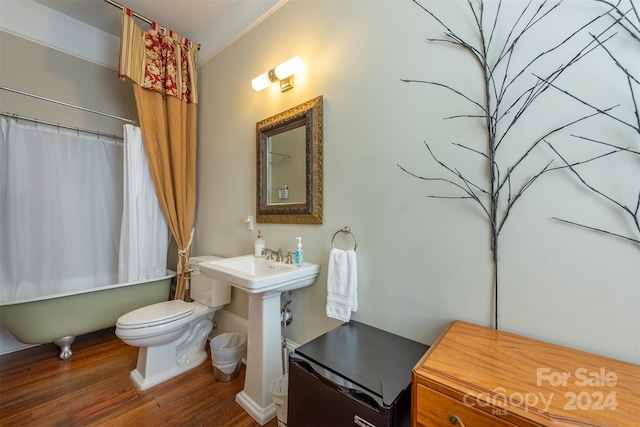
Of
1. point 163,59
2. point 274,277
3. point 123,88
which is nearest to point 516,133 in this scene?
point 274,277

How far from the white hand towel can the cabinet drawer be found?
60 cm

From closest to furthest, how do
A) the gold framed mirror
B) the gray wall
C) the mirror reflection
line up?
the gray wall < the gold framed mirror < the mirror reflection

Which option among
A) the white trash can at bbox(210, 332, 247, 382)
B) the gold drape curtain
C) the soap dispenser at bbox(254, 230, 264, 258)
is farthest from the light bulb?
the white trash can at bbox(210, 332, 247, 382)

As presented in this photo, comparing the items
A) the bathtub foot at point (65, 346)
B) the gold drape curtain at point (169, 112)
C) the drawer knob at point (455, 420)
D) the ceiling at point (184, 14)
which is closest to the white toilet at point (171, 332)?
the gold drape curtain at point (169, 112)

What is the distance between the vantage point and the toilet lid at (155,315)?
1.60 m

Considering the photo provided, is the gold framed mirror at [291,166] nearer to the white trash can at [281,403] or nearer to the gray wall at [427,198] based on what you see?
the gray wall at [427,198]

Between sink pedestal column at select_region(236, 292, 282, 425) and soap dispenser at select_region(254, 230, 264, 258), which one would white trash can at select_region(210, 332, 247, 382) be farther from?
soap dispenser at select_region(254, 230, 264, 258)

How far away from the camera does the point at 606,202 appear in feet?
2.58

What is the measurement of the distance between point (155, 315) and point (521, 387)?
1.97m

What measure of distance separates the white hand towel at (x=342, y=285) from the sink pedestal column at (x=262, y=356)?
0.35 meters

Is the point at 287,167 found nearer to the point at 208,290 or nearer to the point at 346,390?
the point at 208,290

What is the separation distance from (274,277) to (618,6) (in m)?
1.59

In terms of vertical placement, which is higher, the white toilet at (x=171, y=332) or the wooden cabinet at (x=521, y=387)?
the wooden cabinet at (x=521, y=387)

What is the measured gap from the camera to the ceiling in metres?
2.04
